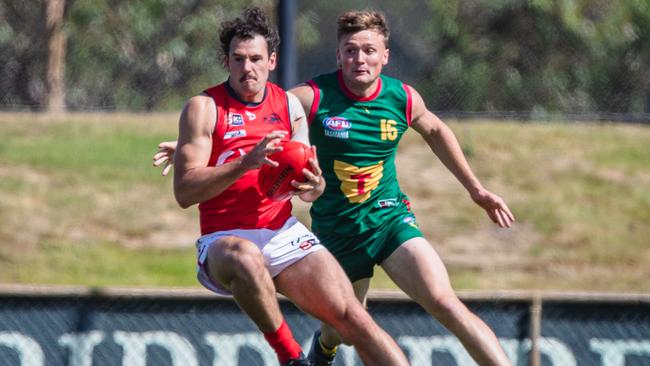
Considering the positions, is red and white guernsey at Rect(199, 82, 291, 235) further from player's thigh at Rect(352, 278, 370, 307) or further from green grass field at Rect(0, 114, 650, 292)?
green grass field at Rect(0, 114, 650, 292)

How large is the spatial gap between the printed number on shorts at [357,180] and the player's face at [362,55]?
48cm

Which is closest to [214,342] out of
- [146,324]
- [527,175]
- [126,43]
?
[146,324]

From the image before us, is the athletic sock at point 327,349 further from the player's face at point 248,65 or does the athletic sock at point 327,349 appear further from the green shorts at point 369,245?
the player's face at point 248,65

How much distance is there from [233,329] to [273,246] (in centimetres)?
280

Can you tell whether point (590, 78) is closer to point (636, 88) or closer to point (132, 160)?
point (636, 88)

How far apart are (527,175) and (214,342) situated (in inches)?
212

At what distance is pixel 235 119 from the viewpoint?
6176 mm

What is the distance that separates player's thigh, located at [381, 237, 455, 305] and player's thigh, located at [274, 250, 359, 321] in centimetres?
48

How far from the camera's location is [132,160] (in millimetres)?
13328

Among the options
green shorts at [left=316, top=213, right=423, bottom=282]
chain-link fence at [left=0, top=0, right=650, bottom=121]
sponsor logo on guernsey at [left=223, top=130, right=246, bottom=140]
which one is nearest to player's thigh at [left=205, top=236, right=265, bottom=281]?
sponsor logo on guernsey at [left=223, top=130, right=246, bottom=140]

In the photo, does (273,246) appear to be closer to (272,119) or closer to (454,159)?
(272,119)

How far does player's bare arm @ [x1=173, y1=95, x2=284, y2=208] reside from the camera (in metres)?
5.86

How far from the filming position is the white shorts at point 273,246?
6.25 metres

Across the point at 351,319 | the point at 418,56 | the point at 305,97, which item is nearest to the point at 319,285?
the point at 351,319
